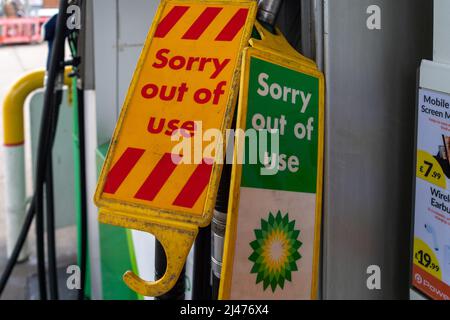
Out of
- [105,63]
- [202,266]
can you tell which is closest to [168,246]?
[202,266]

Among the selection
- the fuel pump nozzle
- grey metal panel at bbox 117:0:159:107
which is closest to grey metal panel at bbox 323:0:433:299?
the fuel pump nozzle

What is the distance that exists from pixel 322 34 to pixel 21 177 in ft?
6.67

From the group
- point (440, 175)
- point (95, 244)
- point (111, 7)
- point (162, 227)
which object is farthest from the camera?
point (95, 244)

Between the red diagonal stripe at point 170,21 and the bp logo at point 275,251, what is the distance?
302 mm

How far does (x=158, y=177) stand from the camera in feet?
2.65

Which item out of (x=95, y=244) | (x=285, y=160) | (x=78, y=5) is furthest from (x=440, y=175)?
(x=95, y=244)

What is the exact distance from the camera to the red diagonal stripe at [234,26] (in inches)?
33.5

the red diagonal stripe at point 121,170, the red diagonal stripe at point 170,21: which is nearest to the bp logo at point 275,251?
the red diagonal stripe at point 121,170

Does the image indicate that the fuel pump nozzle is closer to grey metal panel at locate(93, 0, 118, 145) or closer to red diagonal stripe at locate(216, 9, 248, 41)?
red diagonal stripe at locate(216, 9, 248, 41)

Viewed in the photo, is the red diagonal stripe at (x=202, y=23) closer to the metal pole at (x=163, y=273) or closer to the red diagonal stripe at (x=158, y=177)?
the red diagonal stripe at (x=158, y=177)

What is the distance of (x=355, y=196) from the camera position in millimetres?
970

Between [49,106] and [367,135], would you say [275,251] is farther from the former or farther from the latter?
[49,106]
